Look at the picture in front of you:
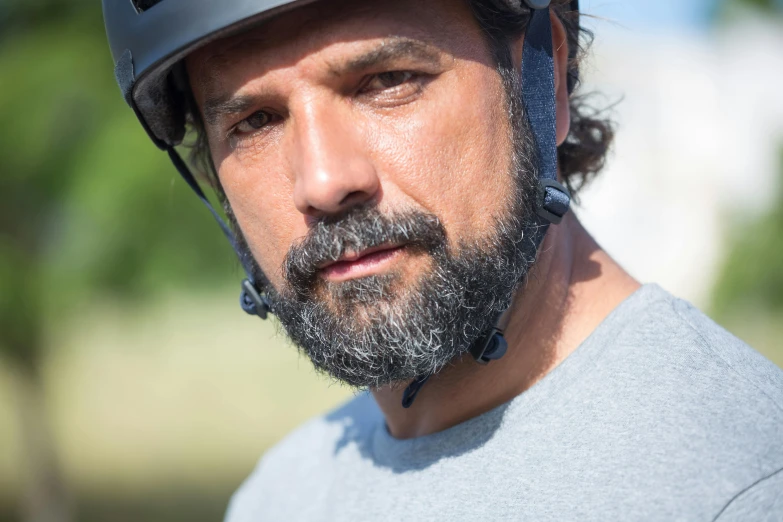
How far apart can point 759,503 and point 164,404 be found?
19.9m

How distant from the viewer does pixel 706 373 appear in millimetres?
1842

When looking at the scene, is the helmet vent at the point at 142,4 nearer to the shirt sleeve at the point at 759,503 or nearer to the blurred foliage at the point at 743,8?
the shirt sleeve at the point at 759,503

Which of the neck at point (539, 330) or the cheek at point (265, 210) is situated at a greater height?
the cheek at point (265, 210)

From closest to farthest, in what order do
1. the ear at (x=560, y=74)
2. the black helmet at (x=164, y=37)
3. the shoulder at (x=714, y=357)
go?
1. the shoulder at (x=714, y=357)
2. the black helmet at (x=164, y=37)
3. the ear at (x=560, y=74)

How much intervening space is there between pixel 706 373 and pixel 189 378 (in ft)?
69.7

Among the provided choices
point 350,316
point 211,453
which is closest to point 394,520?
point 350,316

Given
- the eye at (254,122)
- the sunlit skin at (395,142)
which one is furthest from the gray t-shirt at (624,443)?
the eye at (254,122)

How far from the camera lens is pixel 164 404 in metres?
20.2

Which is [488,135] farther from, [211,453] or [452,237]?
[211,453]

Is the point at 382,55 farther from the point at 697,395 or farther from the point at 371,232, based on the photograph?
the point at 697,395

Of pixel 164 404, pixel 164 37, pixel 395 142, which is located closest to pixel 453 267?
pixel 395 142

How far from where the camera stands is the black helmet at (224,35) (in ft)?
7.00

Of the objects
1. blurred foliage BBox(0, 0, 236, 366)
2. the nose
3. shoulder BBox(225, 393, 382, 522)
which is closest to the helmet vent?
the nose

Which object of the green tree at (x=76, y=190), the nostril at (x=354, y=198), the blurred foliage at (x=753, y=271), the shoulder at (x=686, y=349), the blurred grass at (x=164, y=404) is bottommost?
the blurred grass at (x=164, y=404)
